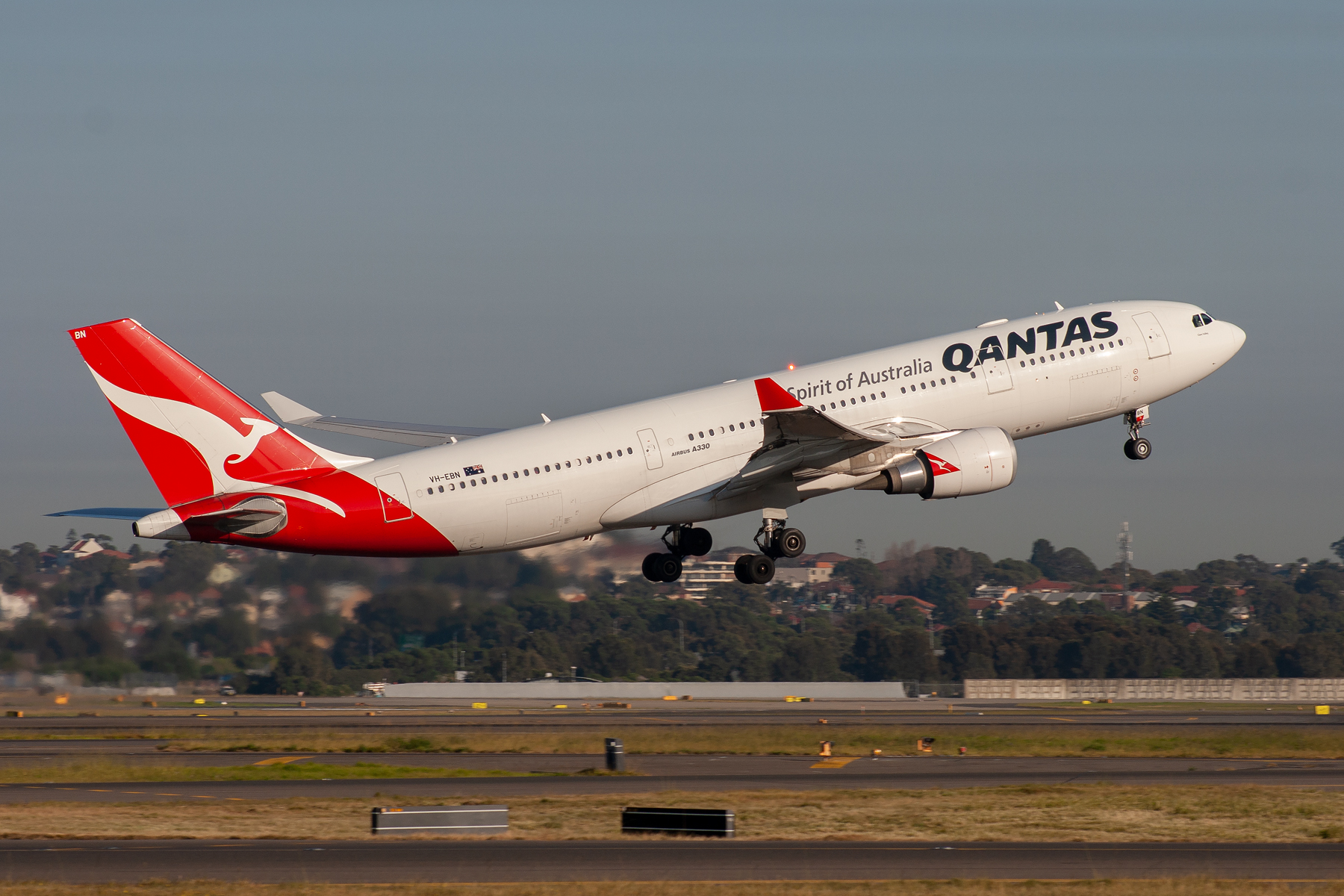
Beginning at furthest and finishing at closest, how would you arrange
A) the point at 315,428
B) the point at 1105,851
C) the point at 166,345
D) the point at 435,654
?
the point at 435,654 → the point at 315,428 → the point at 166,345 → the point at 1105,851

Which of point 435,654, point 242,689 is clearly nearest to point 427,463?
point 242,689

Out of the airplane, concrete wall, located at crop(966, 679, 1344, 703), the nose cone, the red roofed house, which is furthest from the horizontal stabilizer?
the red roofed house

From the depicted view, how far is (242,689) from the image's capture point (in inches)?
2547

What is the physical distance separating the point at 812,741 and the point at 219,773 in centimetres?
2032

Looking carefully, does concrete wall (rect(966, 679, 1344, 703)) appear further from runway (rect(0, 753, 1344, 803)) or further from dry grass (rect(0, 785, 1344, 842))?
dry grass (rect(0, 785, 1344, 842))

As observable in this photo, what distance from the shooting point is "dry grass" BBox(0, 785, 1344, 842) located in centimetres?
2933

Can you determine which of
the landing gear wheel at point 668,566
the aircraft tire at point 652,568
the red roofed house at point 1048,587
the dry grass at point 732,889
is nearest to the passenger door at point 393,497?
the aircraft tire at point 652,568

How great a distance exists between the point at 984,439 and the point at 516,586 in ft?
72.7

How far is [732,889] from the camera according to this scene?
76.0 feet

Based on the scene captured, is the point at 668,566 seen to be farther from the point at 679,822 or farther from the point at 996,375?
the point at 679,822

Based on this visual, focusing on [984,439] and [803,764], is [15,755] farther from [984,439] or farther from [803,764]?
[984,439]

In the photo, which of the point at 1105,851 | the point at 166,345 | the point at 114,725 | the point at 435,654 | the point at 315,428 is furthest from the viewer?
the point at 435,654

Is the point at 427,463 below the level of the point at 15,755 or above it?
above

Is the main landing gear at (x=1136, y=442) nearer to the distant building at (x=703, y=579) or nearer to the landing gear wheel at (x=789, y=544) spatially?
the landing gear wheel at (x=789, y=544)
